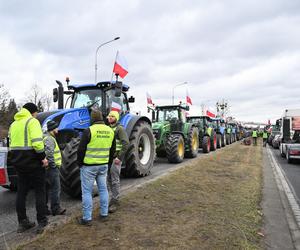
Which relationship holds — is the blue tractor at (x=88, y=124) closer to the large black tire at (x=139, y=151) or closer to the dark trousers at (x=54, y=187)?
the large black tire at (x=139, y=151)

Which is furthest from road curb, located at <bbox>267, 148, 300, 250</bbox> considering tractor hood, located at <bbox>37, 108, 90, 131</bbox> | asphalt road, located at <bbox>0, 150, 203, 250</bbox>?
tractor hood, located at <bbox>37, 108, 90, 131</bbox>

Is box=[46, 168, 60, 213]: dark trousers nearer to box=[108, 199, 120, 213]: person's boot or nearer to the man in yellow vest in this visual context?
the man in yellow vest

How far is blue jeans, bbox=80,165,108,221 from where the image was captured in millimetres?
4738

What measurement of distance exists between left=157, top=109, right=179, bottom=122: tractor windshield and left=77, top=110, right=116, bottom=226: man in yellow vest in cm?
1017

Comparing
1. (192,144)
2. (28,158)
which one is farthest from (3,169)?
(192,144)

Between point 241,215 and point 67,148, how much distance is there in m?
3.31

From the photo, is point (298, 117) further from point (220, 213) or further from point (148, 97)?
point (220, 213)

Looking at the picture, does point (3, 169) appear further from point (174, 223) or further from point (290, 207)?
point (290, 207)

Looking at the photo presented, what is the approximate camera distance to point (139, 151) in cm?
916

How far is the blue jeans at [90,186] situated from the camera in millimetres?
4738

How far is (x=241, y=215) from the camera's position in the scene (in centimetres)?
550

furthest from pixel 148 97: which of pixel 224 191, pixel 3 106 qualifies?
pixel 3 106

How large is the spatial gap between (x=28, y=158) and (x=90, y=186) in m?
0.97

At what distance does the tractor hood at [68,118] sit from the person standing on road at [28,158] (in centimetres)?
192
